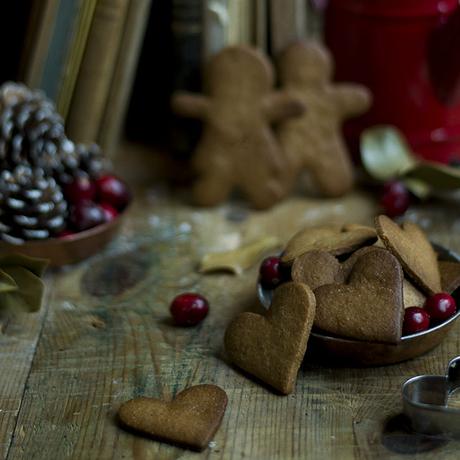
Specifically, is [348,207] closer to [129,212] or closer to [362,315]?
[129,212]

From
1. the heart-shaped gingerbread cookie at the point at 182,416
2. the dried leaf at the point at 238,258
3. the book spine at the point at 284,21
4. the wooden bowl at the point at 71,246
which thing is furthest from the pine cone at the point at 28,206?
the book spine at the point at 284,21

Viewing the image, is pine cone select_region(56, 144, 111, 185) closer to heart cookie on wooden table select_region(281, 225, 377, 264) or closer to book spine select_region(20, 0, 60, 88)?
book spine select_region(20, 0, 60, 88)

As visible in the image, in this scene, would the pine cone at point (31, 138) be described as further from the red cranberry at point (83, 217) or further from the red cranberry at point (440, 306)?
the red cranberry at point (440, 306)

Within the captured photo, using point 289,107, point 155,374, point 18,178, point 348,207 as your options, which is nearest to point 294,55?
point 289,107

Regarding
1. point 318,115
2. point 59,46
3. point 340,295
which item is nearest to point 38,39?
point 59,46

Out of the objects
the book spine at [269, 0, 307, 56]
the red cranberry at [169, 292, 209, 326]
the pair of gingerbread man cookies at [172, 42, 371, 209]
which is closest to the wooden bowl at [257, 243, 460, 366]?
the red cranberry at [169, 292, 209, 326]
